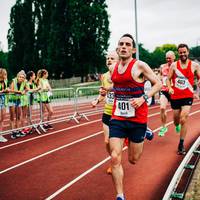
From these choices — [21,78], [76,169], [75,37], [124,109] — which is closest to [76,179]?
[76,169]

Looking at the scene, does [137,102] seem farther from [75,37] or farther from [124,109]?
[75,37]

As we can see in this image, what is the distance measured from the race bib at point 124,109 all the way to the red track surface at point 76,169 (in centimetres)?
123

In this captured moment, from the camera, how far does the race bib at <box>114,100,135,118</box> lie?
14.6 feet

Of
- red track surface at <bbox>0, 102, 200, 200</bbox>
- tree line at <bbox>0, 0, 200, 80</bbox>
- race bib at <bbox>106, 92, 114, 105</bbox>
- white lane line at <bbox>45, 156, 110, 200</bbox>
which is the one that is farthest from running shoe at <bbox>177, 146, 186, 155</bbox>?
tree line at <bbox>0, 0, 200, 80</bbox>

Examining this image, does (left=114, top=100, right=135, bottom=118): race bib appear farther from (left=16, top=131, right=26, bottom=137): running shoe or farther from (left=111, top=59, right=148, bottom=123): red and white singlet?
(left=16, top=131, right=26, bottom=137): running shoe

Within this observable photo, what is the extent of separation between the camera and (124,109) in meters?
4.48

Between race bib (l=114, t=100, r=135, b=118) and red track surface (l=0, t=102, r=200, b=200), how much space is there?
4.02 feet

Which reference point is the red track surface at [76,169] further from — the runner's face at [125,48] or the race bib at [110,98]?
the runner's face at [125,48]

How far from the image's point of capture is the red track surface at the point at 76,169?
5.23 meters

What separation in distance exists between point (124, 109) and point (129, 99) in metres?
0.14

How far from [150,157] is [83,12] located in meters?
41.9

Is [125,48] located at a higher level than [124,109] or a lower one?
higher

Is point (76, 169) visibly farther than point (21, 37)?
No

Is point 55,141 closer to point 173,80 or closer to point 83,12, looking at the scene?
point 173,80
